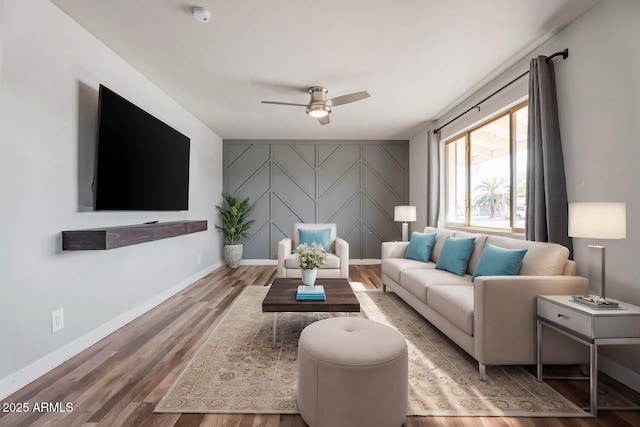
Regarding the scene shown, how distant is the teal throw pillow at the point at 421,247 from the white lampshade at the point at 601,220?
2.00 metres

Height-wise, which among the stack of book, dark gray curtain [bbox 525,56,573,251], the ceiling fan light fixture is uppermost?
the ceiling fan light fixture

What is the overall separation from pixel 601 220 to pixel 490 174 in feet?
7.32

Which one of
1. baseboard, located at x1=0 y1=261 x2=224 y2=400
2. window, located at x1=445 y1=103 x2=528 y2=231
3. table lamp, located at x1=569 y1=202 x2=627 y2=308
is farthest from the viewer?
window, located at x1=445 y1=103 x2=528 y2=231

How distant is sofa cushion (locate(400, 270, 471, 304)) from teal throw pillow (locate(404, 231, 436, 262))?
525mm

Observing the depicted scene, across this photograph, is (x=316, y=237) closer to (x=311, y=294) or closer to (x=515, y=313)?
(x=311, y=294)

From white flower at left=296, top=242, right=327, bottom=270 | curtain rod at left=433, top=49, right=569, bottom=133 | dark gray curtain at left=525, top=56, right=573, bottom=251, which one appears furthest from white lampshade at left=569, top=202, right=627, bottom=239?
white flower at left=296, top=242, right=327, bottom=270

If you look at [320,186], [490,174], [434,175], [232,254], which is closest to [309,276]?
[490,174]

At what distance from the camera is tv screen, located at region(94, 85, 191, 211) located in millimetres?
2418

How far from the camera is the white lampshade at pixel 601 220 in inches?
64.8

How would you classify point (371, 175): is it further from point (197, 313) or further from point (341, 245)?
point (197, 313)

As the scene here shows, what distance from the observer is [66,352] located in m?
2.18

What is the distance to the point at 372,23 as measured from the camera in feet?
7.69

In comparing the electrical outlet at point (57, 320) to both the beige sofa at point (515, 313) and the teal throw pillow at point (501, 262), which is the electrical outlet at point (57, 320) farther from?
the teal throw pillow at point (501, 262)

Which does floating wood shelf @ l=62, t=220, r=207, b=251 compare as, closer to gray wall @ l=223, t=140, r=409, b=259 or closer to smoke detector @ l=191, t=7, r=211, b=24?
smoke detector @ l=191, t=7, r=211, b=24
